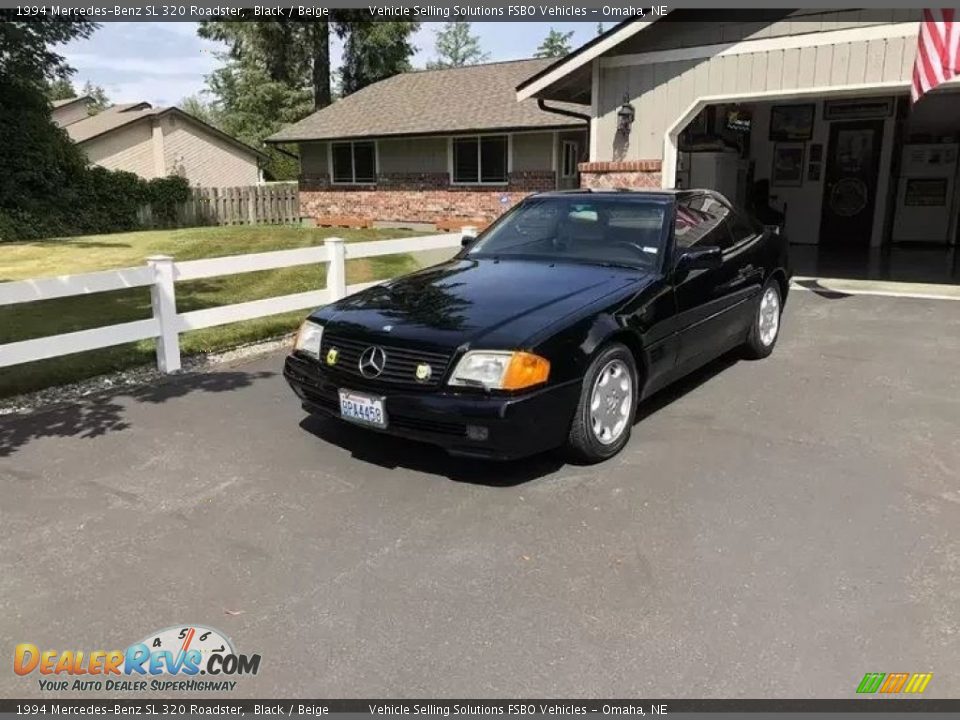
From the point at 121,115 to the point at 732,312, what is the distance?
3608 cm

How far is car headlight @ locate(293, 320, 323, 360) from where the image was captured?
15.9 feet

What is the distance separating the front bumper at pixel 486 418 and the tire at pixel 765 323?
128 inches

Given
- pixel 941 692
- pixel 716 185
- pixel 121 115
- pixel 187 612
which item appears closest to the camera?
pixel 941 692

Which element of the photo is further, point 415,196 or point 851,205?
point 415,196

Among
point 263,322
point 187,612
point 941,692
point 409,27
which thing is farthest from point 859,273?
point 409,27

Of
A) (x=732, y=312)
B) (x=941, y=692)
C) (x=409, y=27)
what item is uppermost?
(x=409, y=27)

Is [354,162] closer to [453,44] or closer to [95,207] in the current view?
[95,207]

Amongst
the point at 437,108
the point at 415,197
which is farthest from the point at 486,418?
the point at 437,108

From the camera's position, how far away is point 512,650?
2938 millimetres

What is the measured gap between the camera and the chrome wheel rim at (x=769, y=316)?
278 inches

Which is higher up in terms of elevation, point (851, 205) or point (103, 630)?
point (851, 205)

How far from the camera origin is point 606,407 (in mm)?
4691

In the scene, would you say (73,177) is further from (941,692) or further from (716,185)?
(941,692)

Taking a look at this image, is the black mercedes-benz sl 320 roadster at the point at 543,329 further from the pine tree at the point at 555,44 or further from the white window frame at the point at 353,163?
the pine tree at the point at 555,44
